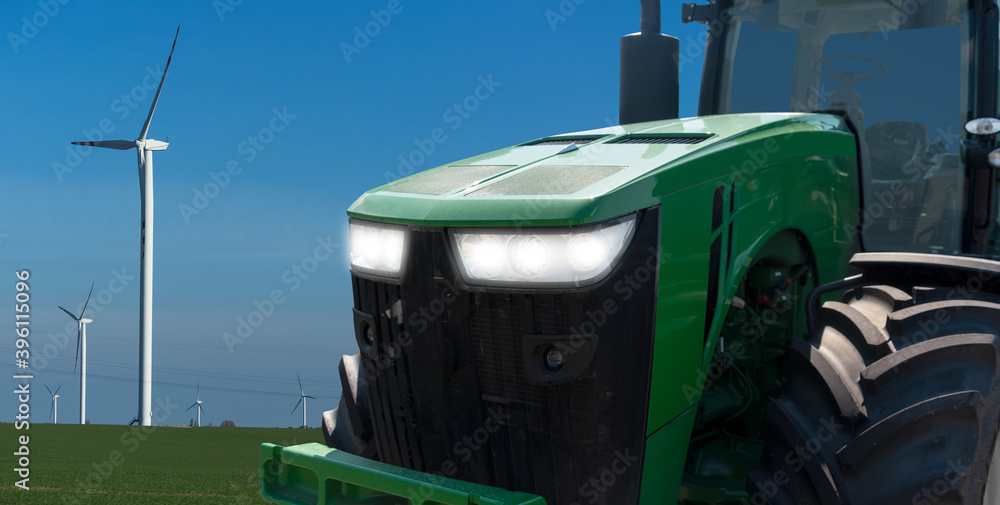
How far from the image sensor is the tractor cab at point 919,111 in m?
4.24

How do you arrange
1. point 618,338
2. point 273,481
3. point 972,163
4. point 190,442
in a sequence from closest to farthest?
point 618,338
point 273,481
point 972,163
point 190,442

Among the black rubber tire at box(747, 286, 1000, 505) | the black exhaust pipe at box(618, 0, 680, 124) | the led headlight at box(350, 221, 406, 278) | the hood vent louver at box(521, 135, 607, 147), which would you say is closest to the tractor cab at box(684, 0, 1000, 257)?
the black exhaust pipe at box(618, 0, 680, 124)

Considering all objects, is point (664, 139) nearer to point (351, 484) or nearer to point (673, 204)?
point (673, 204)

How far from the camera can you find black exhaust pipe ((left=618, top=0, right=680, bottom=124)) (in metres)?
4.36

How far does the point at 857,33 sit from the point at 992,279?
1821mm

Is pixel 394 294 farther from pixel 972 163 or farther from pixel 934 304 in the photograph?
pixel 972 163

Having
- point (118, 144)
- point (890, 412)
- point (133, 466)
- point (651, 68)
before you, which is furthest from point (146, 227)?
point (890, 412)

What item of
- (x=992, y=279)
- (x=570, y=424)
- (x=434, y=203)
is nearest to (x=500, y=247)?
(x=434, y=203)

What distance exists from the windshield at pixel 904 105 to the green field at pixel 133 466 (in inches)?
120

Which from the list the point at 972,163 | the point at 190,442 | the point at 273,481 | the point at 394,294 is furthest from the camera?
the point at 190,442

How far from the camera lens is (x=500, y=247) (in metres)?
2.69

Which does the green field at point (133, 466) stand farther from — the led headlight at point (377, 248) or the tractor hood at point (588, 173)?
the tractor hood at point (588, 173)

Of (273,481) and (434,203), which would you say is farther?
(273,481)

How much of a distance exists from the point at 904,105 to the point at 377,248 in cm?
283
